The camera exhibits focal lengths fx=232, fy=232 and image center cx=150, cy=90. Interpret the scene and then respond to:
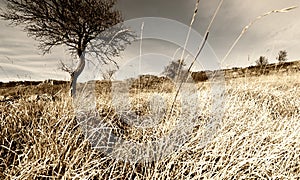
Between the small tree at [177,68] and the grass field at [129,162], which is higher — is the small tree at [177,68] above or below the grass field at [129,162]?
above

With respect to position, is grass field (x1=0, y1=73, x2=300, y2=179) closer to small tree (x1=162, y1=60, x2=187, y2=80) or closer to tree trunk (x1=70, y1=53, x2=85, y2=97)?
small tree (x1=162, y1=60, x2=187, y2=80)

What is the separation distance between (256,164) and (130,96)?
91.9 inches

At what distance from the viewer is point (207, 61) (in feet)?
7.82

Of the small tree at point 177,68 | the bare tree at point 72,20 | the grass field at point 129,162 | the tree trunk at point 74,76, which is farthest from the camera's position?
the bare tree at point 72,20

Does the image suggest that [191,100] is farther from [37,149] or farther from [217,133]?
[37,149]

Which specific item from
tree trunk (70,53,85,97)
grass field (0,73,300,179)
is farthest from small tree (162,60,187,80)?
tree trunk (70,53,85,97)

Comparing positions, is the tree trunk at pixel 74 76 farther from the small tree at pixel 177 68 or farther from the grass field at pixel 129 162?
the small tree at pixel 177 68

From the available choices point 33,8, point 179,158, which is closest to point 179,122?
point 179,158

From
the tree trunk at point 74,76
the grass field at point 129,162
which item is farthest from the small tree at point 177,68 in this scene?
the tree trunk at point 74,76

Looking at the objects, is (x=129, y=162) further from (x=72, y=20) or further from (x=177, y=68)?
(x=72, y=20)

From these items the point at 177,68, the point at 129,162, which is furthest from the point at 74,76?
the point at 129,162

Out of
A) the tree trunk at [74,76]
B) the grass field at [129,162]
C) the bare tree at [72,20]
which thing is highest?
the bare tree at [72,20]

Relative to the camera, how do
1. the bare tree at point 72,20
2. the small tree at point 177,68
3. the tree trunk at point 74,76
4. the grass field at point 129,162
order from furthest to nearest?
the bare tree at point 72,20 → the tree trunk at point 74,76 → the small tree at point 177,68 → the grass field at point 129,162

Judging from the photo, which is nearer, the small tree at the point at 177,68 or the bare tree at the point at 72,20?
the small tree at the point at 177,68
